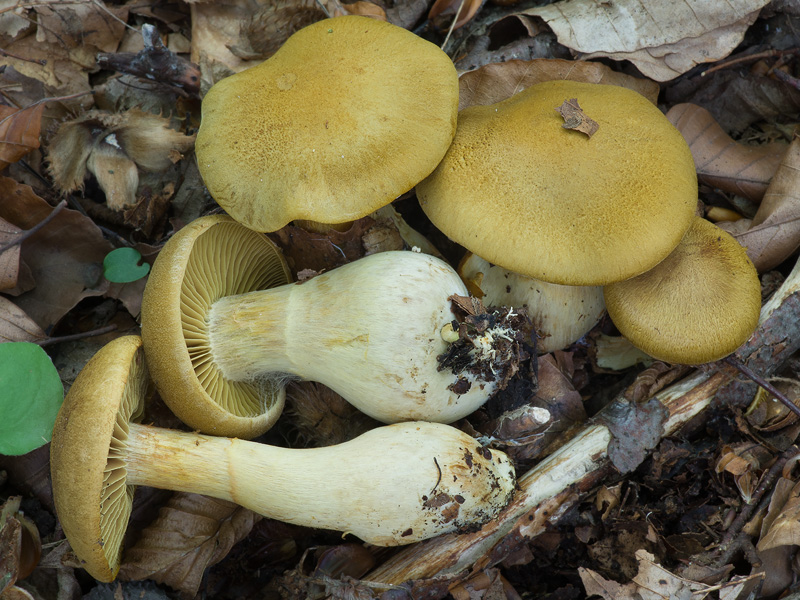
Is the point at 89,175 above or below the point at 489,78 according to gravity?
below

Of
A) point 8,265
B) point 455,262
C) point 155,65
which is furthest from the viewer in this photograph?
point 455,262

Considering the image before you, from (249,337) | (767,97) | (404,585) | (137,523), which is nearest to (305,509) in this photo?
(404,585)

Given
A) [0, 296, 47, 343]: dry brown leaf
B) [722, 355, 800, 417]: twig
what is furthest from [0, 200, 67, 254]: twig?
[722, 355, 800, 417]: twig

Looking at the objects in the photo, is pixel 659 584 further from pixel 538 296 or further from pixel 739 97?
pixel 739 97

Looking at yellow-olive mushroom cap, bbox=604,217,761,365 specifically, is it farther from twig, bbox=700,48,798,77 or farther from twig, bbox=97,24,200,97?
twig, bbox=97,24,200,97

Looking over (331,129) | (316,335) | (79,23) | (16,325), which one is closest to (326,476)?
(316,335)

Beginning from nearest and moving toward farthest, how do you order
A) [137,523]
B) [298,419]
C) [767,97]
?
[137,523] → [298,419] → [767,97]

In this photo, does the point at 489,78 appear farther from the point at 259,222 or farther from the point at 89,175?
the point at 89,175
